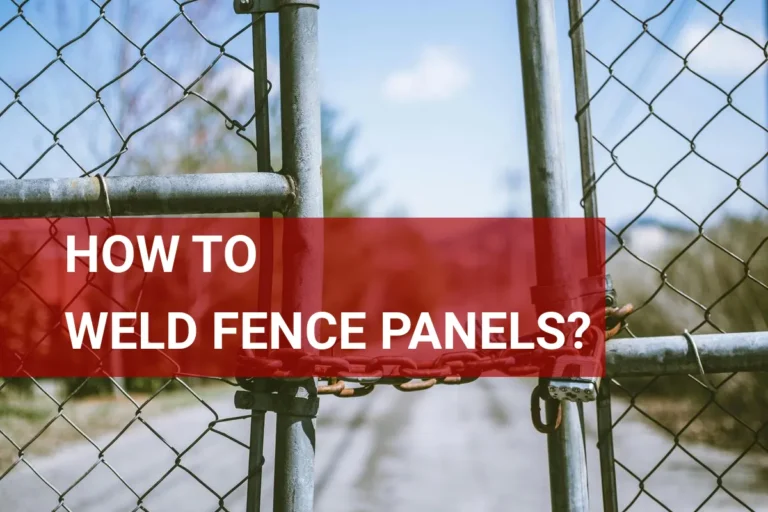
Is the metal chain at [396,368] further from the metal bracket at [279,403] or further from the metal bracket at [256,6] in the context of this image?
the metal bracket at [256,6]

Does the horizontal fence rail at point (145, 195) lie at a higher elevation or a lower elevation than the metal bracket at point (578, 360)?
higher

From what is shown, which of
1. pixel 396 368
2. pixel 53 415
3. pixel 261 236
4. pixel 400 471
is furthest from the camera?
pixel 53 415

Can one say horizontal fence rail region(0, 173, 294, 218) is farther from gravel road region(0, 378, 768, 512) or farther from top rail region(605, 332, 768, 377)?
gravel road region(0, 378, 768, 512)

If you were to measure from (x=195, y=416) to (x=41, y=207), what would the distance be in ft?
42.1

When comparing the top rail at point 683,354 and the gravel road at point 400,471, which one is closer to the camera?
the top rail at point 683,354

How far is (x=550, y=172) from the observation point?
0.95 metres

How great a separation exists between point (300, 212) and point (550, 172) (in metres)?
0.35

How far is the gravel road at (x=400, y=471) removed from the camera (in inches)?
248

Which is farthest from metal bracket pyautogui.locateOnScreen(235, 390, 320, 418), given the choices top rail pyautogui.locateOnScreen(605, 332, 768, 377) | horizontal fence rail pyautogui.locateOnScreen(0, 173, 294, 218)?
top rail pyautogui.locateOnScreen(605, 332, 768, 377)

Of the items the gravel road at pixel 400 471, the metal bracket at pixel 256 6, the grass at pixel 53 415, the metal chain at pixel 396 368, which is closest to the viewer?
the metal chain at pixel 396 368

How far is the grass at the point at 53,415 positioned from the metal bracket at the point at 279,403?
6227 mm

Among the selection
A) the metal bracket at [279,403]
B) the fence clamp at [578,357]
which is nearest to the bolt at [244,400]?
the metal bracket at [279,403]

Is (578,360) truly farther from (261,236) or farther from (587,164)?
(261,236)

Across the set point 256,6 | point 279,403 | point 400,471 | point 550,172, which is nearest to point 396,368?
point 279,403
